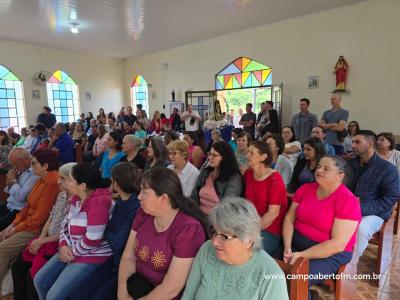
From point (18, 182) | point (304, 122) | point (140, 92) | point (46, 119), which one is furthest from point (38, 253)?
point (140, 92)

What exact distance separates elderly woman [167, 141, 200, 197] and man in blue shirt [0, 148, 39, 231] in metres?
1.22

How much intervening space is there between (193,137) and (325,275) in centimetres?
267

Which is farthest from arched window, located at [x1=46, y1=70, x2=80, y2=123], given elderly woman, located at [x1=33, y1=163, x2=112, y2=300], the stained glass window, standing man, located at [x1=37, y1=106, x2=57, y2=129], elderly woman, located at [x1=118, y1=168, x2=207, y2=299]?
elderly woman, located at [x1=118, y1=168, x2=207, y2=299]

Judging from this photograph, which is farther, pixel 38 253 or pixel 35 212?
pixel 35 212

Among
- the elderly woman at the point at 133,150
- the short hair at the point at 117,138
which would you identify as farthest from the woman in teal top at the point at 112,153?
the elderly woman at the point at 133,150

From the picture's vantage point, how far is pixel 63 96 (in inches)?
394

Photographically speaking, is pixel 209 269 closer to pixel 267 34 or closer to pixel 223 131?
pixel 223 131

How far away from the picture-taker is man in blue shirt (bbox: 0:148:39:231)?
2596mm

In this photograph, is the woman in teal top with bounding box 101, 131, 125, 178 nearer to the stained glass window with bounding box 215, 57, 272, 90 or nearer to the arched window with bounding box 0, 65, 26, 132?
the stained glass window with bounding box 215, 57, 272, 90

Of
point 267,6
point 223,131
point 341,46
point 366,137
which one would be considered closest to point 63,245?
point 366,137

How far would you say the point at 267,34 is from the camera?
7.04 meters

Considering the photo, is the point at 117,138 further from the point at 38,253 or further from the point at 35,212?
the point at 38,253

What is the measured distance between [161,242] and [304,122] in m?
4.96

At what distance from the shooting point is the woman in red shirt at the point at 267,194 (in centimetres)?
200
